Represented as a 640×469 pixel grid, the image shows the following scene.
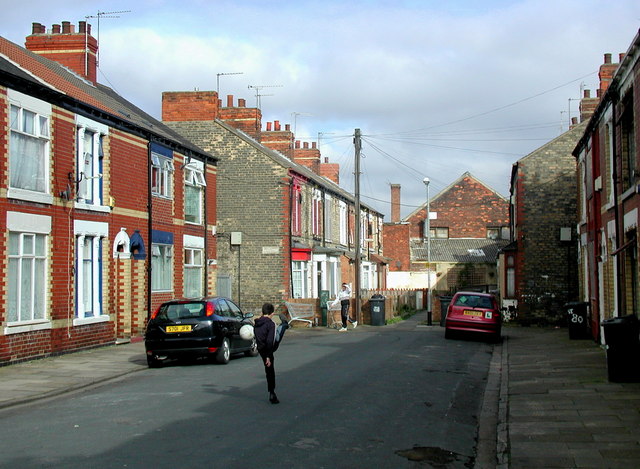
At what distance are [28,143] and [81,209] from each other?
2677mm

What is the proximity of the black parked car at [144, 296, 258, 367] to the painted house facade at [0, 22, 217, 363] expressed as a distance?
3.21 metres

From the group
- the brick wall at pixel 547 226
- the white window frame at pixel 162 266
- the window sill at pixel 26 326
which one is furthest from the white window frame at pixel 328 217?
the window sill at pixel 26 326

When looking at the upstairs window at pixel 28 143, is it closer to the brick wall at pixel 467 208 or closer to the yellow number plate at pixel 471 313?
the yellow number plate at pixel 471 313

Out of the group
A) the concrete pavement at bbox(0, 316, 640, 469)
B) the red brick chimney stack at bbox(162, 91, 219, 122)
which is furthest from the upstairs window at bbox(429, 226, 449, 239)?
the concrete pavement at bbox(0, 316, 640, 469)

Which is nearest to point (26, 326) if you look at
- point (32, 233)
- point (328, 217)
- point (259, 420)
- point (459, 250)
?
point (32, 233)

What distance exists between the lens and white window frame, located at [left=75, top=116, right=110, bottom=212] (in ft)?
68.0

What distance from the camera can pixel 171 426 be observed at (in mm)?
9703

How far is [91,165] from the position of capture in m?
21.7

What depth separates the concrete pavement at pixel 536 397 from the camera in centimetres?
860

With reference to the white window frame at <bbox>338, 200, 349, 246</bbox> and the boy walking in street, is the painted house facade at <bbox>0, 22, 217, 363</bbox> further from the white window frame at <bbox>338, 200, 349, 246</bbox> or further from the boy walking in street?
the white window frame at <bbox>338, 200, 349, 246</bbox>

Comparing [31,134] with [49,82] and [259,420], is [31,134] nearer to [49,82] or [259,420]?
[49,82]

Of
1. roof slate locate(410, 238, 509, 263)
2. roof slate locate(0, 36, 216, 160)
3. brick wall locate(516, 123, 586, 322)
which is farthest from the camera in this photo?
roof slate locate(410, 238, 509, 263)

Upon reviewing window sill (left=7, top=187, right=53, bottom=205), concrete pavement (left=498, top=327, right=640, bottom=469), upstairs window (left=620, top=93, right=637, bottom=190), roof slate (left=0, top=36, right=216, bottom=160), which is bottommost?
concrete pavement (left=498, top=327, right=640, bottom=469)

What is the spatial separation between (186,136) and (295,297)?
8783mm
